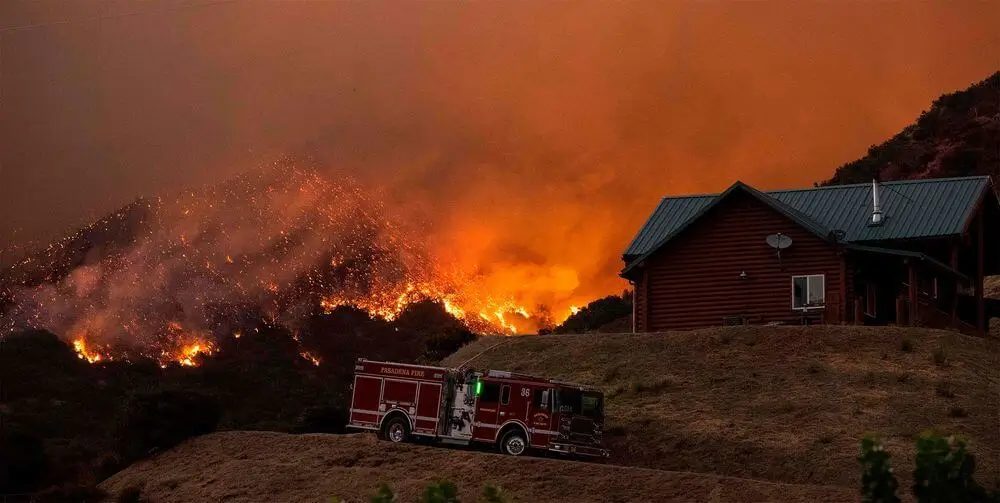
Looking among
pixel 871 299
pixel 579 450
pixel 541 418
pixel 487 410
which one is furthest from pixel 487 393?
pixel 871 299

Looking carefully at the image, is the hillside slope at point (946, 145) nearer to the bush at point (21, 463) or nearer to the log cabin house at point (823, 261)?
the log cabin house at point (823, 261)

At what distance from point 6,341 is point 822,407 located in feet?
259

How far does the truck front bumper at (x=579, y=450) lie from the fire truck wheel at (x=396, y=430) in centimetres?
517

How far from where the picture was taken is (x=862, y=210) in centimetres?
6500

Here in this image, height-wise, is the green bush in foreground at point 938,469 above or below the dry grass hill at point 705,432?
below

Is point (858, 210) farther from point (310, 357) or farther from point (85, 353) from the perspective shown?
point (85, 353)

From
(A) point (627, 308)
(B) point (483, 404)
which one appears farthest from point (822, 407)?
(A) point (627, 308)

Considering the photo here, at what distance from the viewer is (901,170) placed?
4382 inches

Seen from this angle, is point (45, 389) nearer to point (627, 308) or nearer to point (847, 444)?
point (627, 308)

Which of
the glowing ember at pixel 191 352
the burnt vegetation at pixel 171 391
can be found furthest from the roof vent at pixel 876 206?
the glowing ember at pixel 191 352

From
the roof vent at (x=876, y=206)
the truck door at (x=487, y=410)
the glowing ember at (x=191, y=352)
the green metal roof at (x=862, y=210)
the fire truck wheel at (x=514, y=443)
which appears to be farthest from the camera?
the glowing ember at (x=191, y=352)

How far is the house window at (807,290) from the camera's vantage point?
60.3 metres

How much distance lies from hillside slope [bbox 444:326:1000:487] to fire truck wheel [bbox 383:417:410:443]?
6.42 metres

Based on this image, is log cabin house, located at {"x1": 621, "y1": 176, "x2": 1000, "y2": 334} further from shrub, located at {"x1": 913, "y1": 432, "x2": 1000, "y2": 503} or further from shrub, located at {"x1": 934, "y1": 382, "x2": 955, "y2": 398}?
shrub, located at {"x1": 913, "y1": 432, "x2": 1000, "y2": 503}
